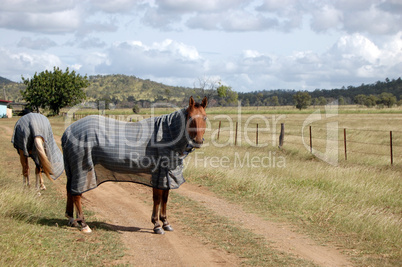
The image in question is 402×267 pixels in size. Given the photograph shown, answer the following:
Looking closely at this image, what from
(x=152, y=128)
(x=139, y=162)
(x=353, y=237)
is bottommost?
(x=353, y=237)

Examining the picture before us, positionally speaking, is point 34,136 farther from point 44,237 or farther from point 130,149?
point 130,149

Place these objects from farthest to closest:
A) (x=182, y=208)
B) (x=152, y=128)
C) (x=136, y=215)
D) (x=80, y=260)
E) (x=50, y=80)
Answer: (x=50, y=80) → (x=182, y=208) → (x=136, y=215) → (x=152, y=128) → (x=80, y=260)

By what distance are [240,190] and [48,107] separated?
158ft

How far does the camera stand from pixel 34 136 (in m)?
8.06

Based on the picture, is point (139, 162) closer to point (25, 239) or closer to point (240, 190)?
point (25, 239)

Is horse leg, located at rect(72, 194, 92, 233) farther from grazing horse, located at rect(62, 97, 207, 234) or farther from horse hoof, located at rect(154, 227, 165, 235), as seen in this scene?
horse hoof, located at rect(154, 227, 165, 235)

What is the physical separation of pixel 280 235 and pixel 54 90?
48835 mm

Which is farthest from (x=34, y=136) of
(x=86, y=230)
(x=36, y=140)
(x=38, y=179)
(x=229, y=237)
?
(x=229, y=237)

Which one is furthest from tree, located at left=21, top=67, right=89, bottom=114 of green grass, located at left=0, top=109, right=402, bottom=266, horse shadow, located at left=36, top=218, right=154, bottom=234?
horse shadow, located at left=36, top=218, right=154, bottom=234

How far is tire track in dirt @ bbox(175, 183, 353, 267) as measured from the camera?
567cm

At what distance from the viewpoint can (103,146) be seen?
6.09m

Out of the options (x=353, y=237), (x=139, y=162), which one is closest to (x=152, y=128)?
(x=139, y=162)

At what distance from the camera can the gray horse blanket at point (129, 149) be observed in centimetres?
604

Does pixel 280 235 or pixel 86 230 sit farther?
pixel 280 235
